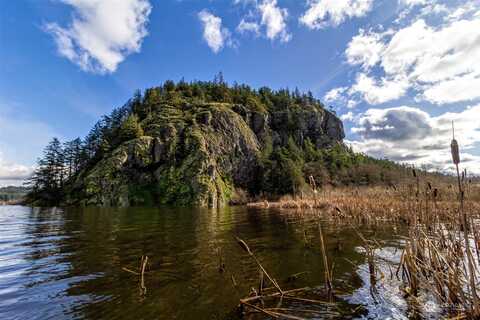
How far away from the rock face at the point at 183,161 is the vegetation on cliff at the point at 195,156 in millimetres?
320

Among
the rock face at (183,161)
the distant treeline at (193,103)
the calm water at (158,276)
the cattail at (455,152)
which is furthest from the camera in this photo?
the distant treeline at (193,103)

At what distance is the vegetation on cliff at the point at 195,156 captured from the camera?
8175 cm

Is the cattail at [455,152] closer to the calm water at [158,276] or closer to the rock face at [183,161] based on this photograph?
the calm water at [158,276]

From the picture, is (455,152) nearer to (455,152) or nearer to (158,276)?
(455,152)

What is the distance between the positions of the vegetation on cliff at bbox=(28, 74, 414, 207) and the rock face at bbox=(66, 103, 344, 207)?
0.32m

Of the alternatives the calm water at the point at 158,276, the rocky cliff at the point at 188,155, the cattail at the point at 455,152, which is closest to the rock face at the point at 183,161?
the rocky cliff at the point at 188,155

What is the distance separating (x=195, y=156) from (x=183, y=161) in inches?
172

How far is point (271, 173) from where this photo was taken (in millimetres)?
102250

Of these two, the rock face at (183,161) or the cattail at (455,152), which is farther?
the rock face at (183,161)

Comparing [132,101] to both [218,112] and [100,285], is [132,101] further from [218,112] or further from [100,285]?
[100,285]

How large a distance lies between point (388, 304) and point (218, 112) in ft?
357

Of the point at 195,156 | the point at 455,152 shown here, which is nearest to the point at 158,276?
the point at 455,152

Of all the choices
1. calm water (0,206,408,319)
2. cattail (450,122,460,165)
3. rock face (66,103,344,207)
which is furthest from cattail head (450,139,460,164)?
rock face (66,103,344,207)

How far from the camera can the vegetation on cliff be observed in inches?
3219
